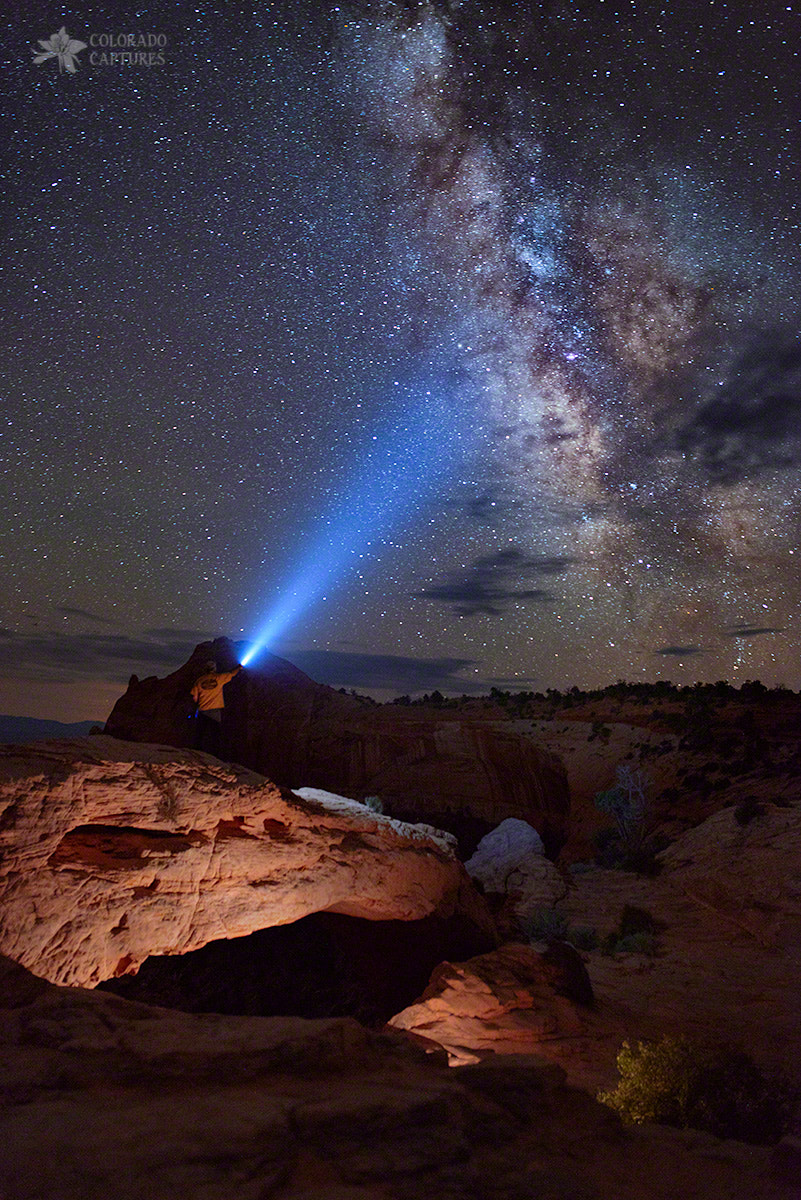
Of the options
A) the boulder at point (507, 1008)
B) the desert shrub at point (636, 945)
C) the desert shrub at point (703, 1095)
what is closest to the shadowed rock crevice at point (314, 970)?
the boulder at point (507, 1008)

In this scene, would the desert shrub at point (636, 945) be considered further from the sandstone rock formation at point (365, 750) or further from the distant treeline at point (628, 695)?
the distant treeline at point (628, 695)

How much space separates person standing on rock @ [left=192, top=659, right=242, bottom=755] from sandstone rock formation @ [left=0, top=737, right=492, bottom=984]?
24469 millimetres

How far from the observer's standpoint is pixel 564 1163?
132 inches

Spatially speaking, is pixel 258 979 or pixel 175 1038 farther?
pixel 258 979

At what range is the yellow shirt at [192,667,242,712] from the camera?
3189cm

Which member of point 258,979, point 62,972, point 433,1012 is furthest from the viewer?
point 258,979

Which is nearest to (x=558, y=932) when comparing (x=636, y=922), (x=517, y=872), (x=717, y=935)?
(x=636, y=922)

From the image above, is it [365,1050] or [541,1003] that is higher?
[365,1050]

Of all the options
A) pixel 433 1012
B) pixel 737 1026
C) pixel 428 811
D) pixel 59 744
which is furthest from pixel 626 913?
pixel 428 811

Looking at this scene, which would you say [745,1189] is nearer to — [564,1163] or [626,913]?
[564,1163]

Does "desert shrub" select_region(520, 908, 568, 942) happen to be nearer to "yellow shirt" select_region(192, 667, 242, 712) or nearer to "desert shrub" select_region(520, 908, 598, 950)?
"desert shrub" select_region(520, 908, 598, 950)

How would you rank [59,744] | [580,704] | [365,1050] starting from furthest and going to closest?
1. [580,704]
2. [59,744]
3. [365,1050]

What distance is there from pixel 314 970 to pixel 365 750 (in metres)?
17.2

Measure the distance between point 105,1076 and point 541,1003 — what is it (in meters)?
6.89
